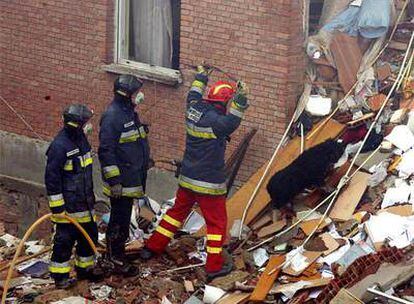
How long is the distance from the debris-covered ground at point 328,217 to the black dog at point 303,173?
17mm

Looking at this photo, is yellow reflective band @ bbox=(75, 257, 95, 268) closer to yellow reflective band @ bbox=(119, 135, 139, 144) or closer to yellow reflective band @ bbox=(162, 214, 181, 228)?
yellow reflective band @ bbox=(162, 214, 181, 228)

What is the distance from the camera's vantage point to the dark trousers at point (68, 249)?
28.0ft

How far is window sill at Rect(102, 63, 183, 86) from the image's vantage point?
10797 millimetres

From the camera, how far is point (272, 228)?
9.46 meters

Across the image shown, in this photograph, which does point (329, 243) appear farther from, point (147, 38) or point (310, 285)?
point (147, 38)

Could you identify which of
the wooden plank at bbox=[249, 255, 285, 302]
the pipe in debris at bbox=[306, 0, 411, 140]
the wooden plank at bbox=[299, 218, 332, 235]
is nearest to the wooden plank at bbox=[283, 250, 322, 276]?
the wooden plank at bbox=[249, 255, 285, 302]

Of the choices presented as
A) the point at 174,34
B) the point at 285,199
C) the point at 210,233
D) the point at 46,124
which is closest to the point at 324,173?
the point at 285,199

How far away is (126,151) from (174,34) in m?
2.97

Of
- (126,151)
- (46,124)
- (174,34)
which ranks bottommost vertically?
(46,124)

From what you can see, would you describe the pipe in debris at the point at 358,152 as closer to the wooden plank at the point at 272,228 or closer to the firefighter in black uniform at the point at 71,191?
the wooden plank at the point at 272,228

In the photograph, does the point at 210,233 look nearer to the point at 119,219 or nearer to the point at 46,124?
the point at 119,219

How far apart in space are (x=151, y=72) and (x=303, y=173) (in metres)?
2.77

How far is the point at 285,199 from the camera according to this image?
372 inches

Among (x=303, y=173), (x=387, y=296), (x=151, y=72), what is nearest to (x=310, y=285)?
(x=387, y=296)
